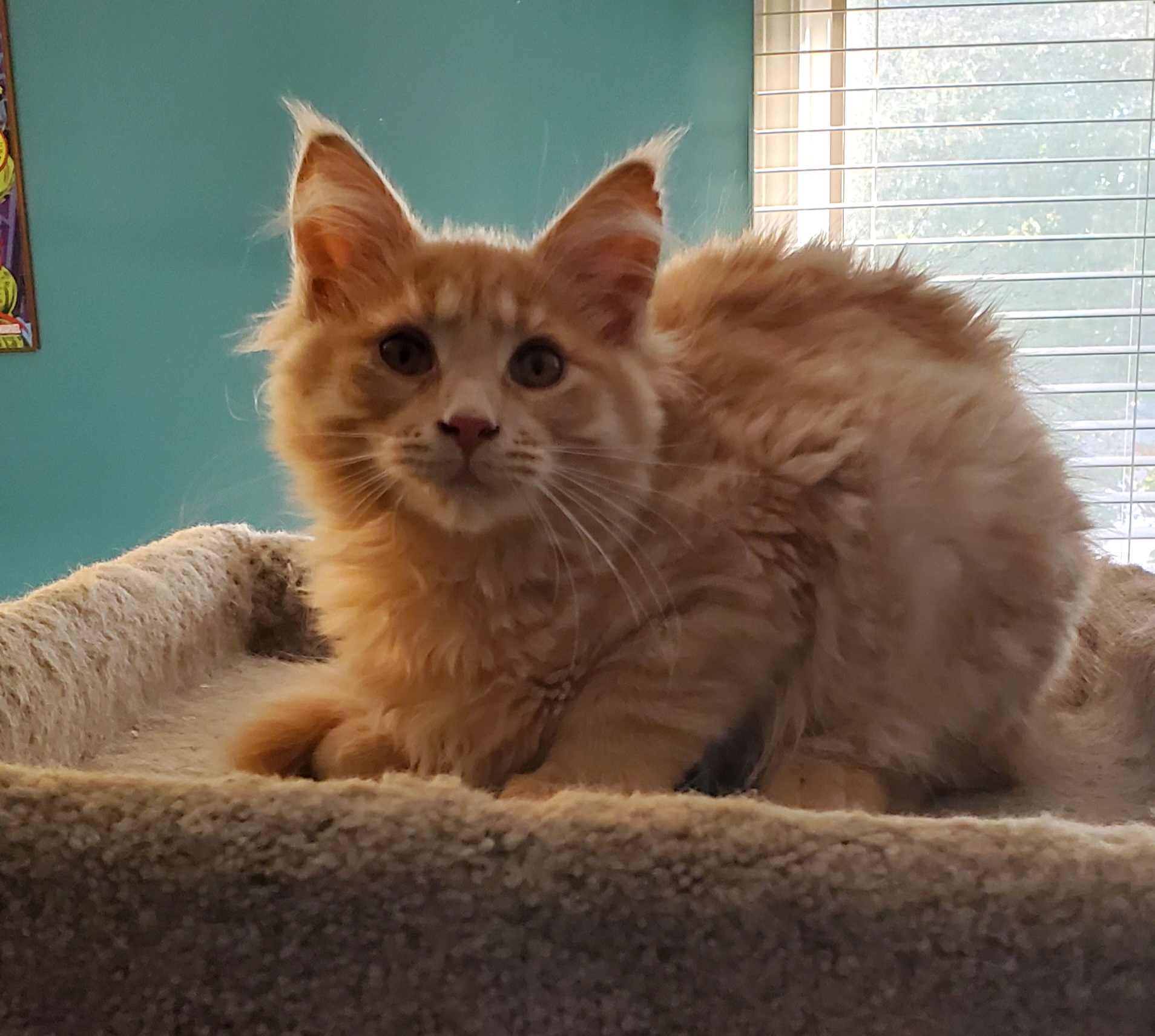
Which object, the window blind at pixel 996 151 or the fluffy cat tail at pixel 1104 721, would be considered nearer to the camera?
the fluffy cat tail at pixel 1104 721

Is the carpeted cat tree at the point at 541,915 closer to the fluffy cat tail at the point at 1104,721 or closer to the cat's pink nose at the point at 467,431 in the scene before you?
the cat's pink nose at the point at 467,431

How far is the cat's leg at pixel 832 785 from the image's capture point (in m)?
0.97

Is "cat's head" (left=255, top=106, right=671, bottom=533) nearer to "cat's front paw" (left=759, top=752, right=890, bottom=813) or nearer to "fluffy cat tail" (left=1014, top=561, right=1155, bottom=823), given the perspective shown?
"cat's front paw" (left=759, top=752, right=890, bottom=813)

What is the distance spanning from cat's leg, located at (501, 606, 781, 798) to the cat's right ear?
0.46 m

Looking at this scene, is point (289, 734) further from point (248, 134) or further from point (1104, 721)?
point (248, 134)

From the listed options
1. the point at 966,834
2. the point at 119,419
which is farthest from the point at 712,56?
the point at 966,834

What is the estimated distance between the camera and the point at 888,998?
2.13 feet

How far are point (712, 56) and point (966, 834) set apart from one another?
6.12 feet

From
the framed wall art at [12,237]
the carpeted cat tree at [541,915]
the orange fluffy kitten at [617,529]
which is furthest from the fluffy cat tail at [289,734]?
the framed wall art at [12,237]

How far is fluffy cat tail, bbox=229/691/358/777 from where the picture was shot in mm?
1085

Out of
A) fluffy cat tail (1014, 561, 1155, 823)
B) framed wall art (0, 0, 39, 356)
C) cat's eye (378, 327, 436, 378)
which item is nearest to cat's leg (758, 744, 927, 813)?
fluffy cat tail (1014, 561, 1155, 823)

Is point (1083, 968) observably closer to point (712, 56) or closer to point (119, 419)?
point (712, 56)

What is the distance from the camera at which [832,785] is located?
3.23 feet

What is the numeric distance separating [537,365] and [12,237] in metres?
1.69
